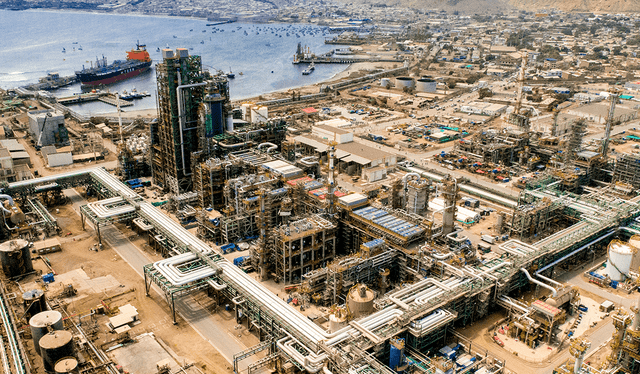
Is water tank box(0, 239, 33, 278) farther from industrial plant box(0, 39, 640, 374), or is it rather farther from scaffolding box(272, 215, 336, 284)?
scaffolding box(272, 215, 336, 284)

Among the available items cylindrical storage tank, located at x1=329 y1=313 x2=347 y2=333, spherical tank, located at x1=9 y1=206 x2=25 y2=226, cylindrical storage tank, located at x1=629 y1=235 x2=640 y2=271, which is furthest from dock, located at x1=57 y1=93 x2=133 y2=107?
cylindrical storage tank, located at x1=629 y1=235 x2=640 y2=271

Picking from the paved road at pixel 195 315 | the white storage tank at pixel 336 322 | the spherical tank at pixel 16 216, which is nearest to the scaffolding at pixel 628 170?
the white storage tank at pixel 336 322

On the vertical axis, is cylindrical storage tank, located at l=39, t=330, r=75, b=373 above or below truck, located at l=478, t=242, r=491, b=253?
above

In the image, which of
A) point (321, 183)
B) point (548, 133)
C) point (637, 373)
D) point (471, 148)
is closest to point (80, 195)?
point (321, 183)

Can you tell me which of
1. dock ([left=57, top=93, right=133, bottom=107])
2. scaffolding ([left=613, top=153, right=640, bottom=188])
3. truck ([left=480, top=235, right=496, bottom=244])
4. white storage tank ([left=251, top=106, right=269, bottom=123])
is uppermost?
white storage tank ([left=251, top=106, right=269, bottom=123])

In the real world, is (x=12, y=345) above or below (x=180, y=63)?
below

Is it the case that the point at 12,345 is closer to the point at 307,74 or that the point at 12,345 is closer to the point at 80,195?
the point at 80,195
